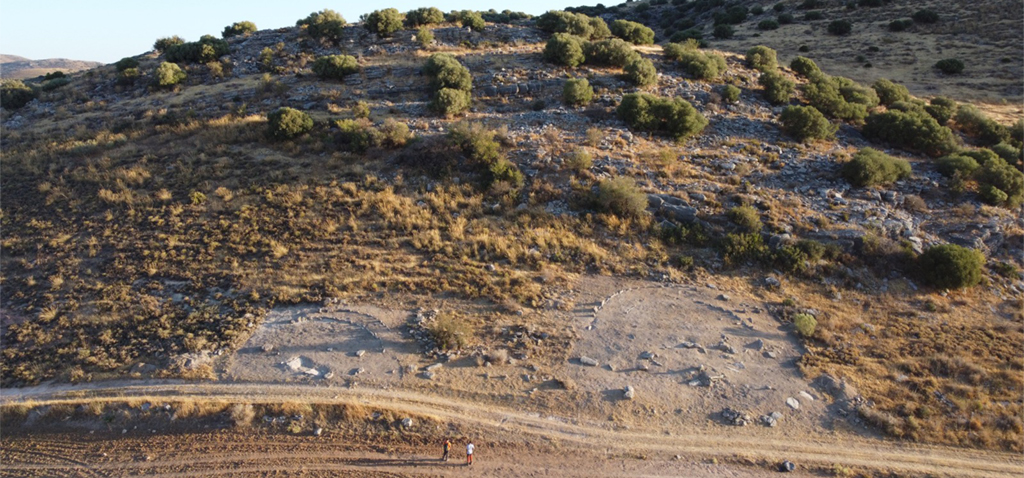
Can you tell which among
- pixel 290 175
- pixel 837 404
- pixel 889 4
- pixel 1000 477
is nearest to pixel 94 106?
pixel 290 175

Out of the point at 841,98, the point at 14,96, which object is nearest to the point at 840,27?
the point at 841,98

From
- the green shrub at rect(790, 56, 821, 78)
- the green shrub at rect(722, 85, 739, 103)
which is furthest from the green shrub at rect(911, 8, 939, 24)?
the green shrub at rect(722, 85, 739, 103)

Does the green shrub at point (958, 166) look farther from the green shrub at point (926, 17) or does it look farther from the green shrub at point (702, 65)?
the green shrub at point (926, 17)

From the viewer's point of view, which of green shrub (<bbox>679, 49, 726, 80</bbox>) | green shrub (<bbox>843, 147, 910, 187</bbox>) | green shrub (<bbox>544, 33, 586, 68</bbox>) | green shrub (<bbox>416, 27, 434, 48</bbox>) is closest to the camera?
green shrub (<bbox>843, 147, 910, 187</bbox>)

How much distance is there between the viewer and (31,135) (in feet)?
79.8

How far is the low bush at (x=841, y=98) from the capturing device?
22906mm

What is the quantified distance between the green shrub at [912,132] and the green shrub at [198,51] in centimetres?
3593

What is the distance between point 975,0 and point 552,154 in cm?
4703

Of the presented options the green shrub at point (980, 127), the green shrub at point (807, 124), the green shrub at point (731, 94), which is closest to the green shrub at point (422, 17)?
the green shrub at point (731, 94)

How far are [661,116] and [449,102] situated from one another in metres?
9.53

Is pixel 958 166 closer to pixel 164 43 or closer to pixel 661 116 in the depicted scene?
pixel 661 116

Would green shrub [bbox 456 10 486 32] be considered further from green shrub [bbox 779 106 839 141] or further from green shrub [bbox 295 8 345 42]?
green shrub [bbox 779 106 839 141]

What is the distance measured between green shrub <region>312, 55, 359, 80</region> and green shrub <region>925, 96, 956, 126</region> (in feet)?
97.3

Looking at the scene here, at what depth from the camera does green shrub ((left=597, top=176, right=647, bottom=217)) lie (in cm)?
1619
